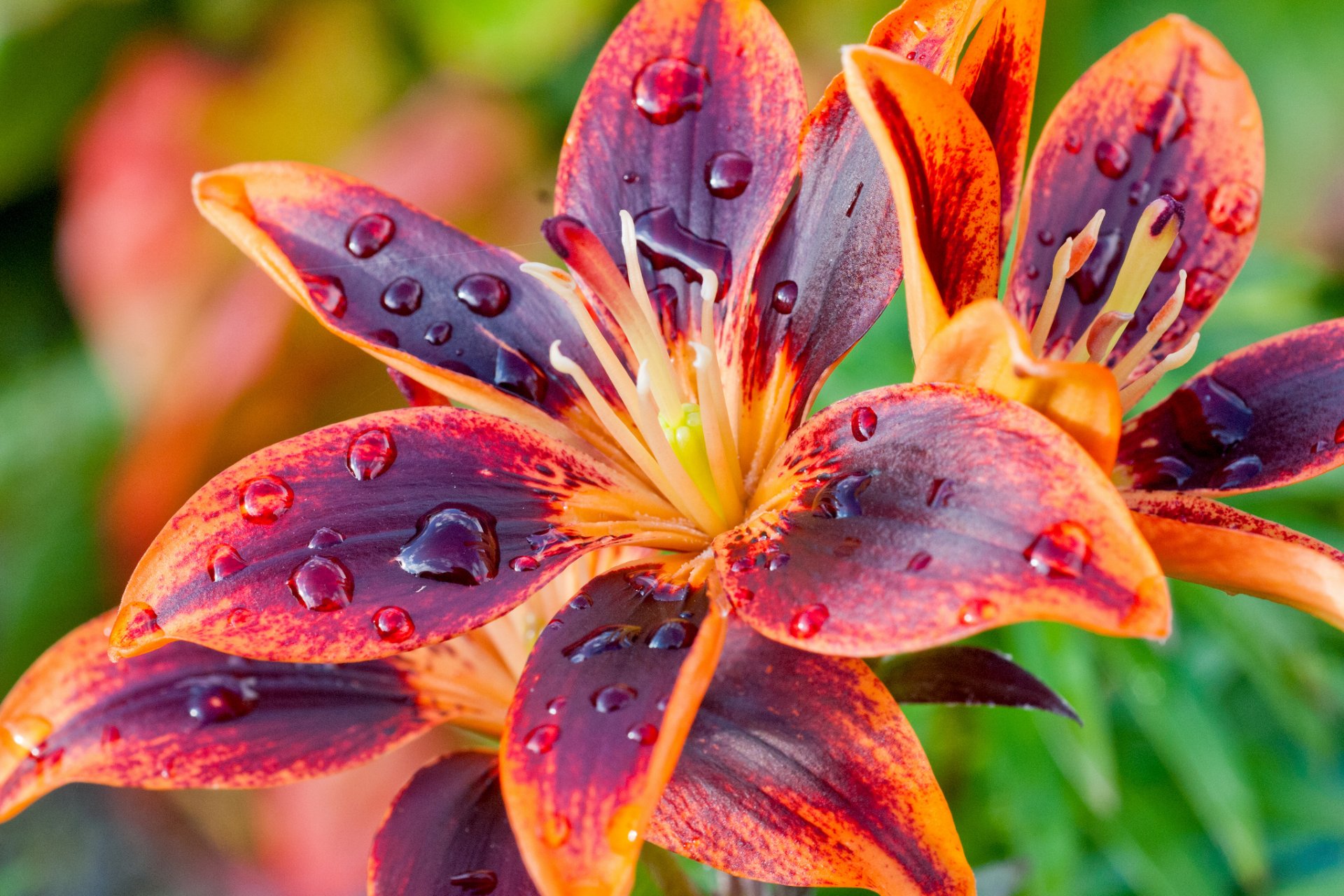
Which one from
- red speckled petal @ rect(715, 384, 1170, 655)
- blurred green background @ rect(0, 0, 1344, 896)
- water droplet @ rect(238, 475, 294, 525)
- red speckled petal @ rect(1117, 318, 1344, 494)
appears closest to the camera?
red speckled petal @ rect(715, 384, 1170, 655)

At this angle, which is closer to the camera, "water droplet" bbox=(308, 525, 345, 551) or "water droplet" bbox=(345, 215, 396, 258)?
"water droplet" bbox=(308, 525, 345, 551)

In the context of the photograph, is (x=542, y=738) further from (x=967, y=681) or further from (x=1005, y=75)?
(x=1005, y=75)

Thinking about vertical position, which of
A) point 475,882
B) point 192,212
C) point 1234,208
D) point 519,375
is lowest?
point 475,882

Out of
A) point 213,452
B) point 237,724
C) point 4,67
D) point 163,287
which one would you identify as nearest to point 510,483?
point 237,724

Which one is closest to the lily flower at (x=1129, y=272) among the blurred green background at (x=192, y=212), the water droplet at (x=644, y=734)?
the water droplet at (x=644, y=734)

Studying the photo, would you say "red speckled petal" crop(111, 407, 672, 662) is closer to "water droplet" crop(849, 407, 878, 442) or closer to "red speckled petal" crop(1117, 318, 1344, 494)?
"water droplet" crop(849, 407, 878, 442)

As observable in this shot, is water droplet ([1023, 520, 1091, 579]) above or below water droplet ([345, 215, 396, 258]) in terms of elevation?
below

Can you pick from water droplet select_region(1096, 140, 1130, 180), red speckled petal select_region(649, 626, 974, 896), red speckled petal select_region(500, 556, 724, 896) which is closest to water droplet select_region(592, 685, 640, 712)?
red speckled petal select_region(500, 556, 724, 896)

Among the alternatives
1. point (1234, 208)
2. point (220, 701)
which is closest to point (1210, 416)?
point (1234, 208)
